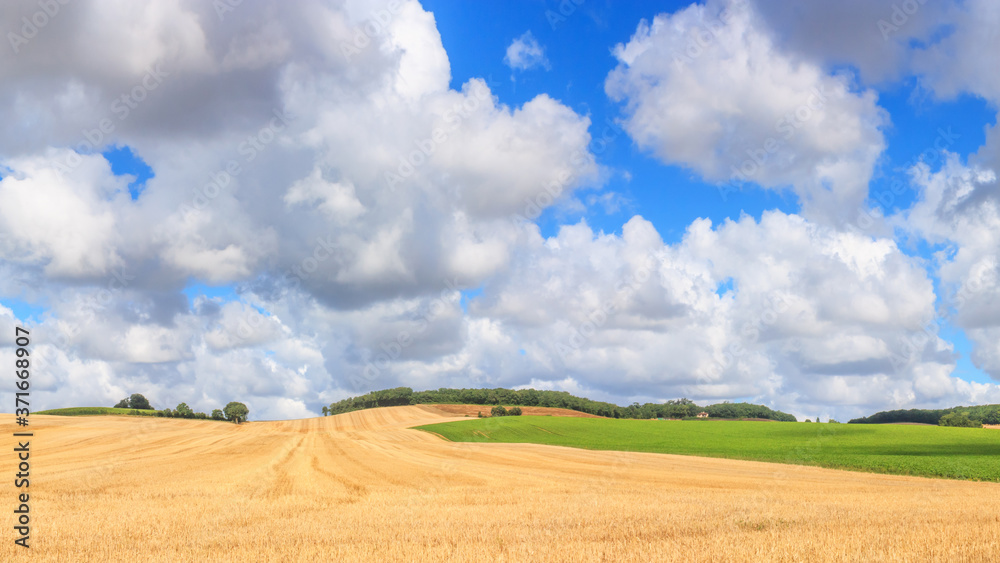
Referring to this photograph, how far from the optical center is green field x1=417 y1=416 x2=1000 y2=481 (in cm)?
4275

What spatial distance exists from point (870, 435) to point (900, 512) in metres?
72.0

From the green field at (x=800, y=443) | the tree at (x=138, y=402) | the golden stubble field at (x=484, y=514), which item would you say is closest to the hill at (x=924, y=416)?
the green field at (x=800, y=443)

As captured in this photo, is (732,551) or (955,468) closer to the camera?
(732,551)

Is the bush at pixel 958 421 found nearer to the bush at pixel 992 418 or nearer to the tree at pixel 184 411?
the bush at pixel 992 418

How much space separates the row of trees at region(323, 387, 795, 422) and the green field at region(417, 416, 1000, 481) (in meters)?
41.2

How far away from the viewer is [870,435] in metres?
77.6

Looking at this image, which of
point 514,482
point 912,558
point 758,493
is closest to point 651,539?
point 912,558

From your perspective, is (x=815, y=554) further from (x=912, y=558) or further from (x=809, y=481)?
(x=809, y=481)

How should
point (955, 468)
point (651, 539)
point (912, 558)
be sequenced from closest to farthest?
point (912, 558) → point (651, 539) → point (955, 468)

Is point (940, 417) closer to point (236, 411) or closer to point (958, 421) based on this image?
point (958, 421)

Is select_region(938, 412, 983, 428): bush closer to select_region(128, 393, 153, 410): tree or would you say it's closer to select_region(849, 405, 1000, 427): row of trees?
select_region(849, 405, 1000, 427): row of trees

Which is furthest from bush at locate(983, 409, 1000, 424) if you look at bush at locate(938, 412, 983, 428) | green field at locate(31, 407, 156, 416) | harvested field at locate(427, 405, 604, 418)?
green field at locate(31, 407, 156, 416)

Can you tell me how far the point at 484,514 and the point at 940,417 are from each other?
146 meters

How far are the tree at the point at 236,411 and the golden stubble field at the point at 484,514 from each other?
101 m
